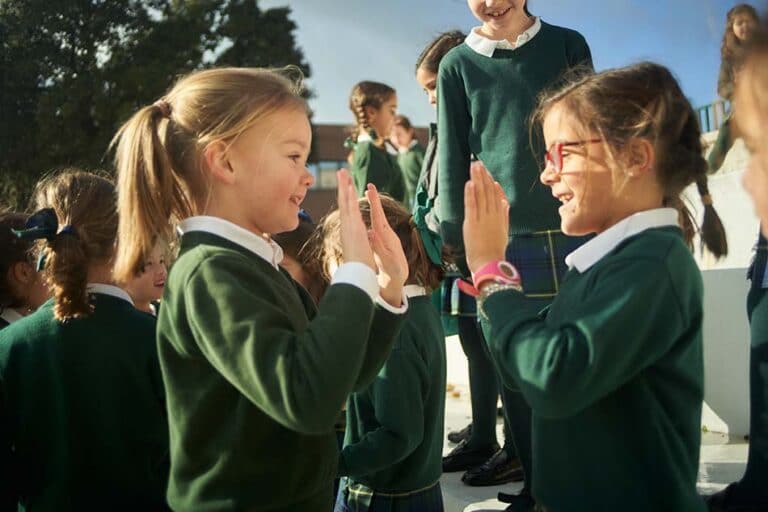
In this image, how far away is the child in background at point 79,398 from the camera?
212cm

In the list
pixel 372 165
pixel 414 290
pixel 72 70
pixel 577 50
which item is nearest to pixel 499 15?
pixel 577 50

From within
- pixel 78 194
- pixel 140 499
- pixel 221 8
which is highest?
pixel 221 8

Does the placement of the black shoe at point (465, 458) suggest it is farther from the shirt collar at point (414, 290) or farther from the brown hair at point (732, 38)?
the brown hair at point (732, 38)

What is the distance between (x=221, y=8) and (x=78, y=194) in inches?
Answer: 603

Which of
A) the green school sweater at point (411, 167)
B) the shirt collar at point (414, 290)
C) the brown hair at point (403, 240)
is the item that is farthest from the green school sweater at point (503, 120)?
the green school sweater at point (411, 167)

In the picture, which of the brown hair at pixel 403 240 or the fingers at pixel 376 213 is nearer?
the fingers at pixel 376 213

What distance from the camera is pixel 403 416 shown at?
7.25 ft

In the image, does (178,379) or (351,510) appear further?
(351,510)

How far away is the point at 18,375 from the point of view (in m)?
2.18

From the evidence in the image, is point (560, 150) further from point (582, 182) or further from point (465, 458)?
point (465, 458)

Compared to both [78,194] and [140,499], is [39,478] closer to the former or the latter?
[140,499]

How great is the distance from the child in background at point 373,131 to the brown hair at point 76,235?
3137mm

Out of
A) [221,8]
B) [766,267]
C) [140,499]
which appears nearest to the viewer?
[140,499]

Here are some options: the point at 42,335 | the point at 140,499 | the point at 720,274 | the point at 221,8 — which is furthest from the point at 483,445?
the point at 221,8
